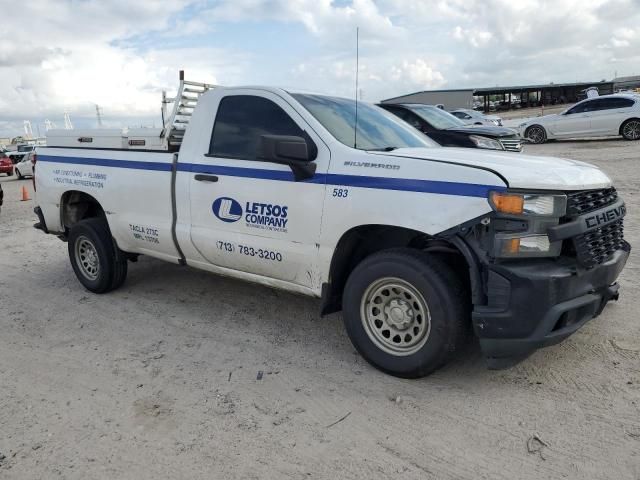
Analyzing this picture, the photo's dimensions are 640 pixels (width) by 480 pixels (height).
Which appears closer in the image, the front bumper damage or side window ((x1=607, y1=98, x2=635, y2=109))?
the front bumper damage

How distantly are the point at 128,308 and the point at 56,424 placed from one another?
2101 millimetres

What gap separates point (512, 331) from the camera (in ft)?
10.4

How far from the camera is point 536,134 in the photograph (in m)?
20.2

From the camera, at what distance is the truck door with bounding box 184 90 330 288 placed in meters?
3.90

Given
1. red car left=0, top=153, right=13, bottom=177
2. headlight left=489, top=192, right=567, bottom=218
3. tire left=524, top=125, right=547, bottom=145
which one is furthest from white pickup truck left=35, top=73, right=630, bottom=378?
red car left=0, top=153, right=13, bottom=177

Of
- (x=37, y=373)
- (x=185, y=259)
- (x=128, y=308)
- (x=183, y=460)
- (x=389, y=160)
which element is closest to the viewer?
(x=183, y=460)

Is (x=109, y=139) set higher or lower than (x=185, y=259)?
higher

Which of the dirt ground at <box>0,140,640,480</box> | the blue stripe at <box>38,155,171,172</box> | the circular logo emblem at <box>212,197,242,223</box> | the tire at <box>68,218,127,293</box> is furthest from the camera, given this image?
the tire at <box>68,218,127,293</box>

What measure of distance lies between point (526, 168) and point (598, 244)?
68cm

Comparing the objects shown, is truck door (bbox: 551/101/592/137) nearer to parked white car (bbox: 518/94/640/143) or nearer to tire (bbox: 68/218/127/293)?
parked white car (bbox: 518/94/640/143)

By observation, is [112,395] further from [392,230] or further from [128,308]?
[392,230]

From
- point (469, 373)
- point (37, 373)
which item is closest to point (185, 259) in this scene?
point (37, 373)

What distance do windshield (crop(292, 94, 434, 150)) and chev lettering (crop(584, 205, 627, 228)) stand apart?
144cm

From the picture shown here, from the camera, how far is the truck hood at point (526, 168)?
10.3 ft
